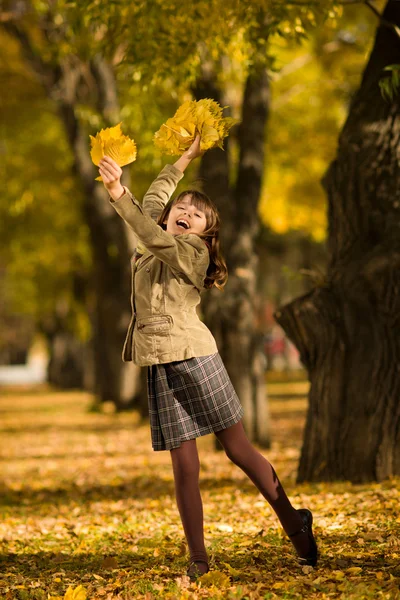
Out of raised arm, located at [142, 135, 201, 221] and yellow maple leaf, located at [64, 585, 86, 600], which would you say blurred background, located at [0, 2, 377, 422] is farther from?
yellow maple leaf, located at [64, 585, 86, 600]

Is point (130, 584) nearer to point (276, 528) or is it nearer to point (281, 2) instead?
point (276, 528)

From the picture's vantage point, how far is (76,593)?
13.3ft

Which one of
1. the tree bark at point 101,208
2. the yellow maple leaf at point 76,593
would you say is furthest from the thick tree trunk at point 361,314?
the tree bark at point 101,208

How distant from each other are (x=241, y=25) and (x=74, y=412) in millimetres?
14243

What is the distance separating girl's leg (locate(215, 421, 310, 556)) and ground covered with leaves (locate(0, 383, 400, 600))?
23 centimetres

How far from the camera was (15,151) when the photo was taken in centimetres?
2152

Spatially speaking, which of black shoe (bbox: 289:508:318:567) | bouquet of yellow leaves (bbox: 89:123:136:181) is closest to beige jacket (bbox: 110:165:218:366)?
bouquet of yellow leaves (bbox: 89:123:136:181)

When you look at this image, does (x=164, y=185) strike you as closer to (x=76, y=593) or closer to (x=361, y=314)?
(x=76, y=593)

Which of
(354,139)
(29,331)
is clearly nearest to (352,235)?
(354,139)

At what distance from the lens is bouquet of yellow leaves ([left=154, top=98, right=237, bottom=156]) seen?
14.5ft

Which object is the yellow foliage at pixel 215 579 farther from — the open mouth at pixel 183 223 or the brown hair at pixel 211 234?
the open mouth at pixel 183 223

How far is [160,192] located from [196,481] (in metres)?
1.46

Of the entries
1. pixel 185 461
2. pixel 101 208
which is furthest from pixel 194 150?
pixel 101 208

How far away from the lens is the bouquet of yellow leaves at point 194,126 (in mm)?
4406
